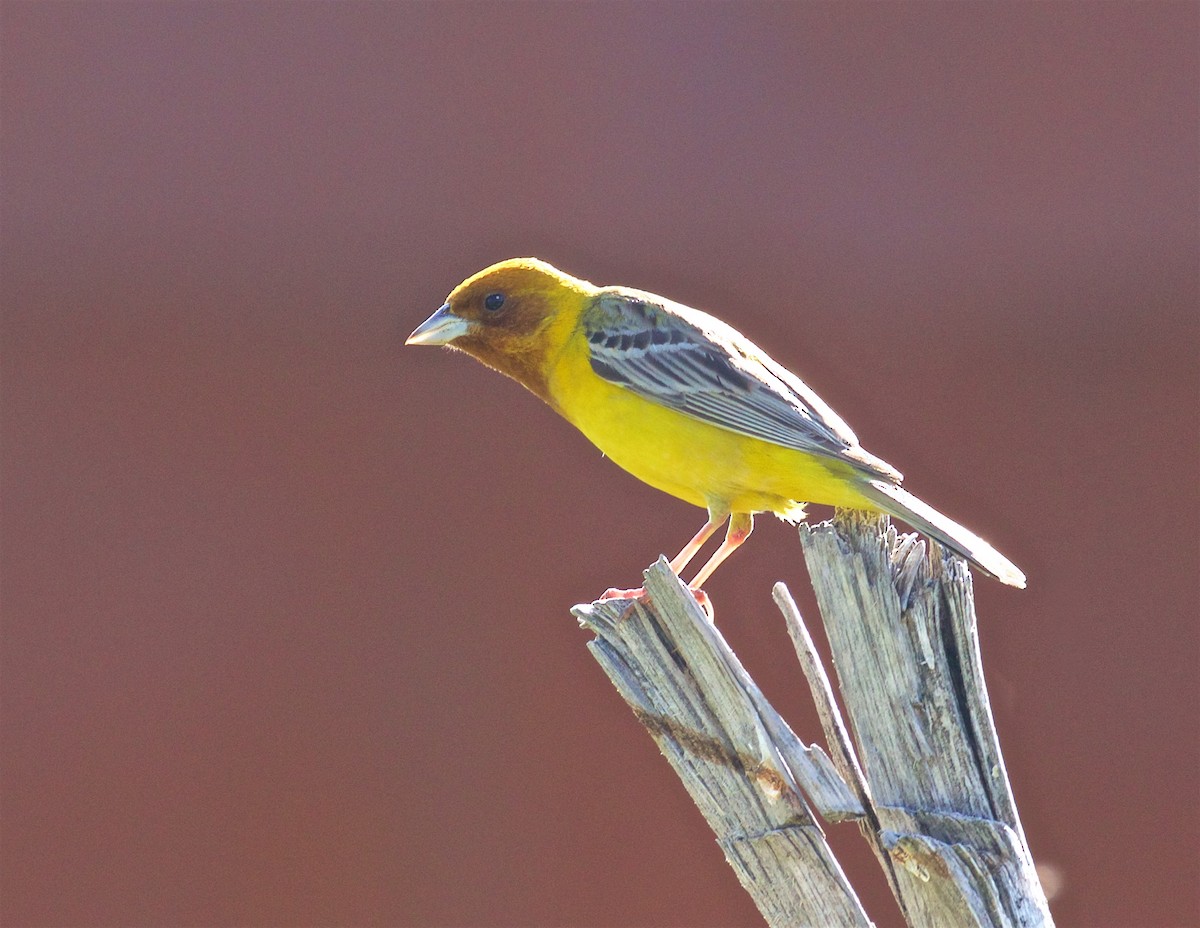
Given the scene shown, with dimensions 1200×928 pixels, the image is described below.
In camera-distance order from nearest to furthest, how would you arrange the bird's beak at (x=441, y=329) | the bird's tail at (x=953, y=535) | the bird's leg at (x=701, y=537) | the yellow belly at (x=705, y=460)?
1. the bird's tail at (x=953, y=535)
2. the yellow belly at (x=705, y=460)
3. the bird's leg at (x=701, y=537)
4. the bird's beak at (x=441, y=329)

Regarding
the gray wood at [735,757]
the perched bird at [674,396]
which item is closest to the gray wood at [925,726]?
the gray wood at [735,757]

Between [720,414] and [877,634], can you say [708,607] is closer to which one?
[720,414]

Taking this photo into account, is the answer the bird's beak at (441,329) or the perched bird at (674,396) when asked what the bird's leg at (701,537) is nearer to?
the perched bird at (674,396)

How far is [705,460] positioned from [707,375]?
366 millimetres

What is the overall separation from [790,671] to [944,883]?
15.6ft

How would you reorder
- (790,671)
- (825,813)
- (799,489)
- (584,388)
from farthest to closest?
(790,671), (584,388), (799,489), (825,813)

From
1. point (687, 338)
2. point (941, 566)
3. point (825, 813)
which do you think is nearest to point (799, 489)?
point (687, 338)

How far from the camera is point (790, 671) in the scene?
25.4 ft

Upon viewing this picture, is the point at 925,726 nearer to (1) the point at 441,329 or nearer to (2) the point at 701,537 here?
(2) the point at 701,537

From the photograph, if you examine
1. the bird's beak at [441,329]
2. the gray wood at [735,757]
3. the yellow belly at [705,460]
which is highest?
the bird's beak at [441,329]

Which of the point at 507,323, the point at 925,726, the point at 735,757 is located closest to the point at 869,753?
the point at 925,726

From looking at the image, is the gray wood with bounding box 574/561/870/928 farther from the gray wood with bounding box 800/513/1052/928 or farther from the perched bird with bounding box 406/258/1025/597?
the perched bird with bounding box 406/258/1025/597

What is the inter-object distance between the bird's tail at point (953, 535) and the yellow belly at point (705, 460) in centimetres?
26

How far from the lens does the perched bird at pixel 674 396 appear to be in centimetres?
450
